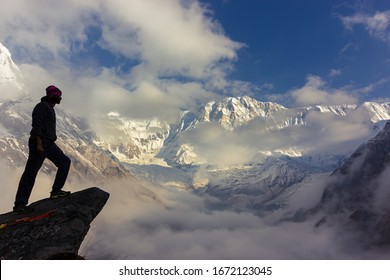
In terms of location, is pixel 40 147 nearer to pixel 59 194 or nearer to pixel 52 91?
pixel 59 194

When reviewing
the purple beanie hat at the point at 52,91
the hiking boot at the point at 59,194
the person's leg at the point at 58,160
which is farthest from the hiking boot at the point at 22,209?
the purple beanie hat at the point at 52,91

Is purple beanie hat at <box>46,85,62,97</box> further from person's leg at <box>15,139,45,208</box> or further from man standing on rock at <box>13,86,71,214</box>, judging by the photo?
person's leg at <box>15,139,45,208</box>

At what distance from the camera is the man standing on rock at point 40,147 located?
14820 millimetres

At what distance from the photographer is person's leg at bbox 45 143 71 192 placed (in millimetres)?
15363

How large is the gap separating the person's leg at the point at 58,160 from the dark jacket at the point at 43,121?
0.37 m

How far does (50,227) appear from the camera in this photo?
12.9 meters

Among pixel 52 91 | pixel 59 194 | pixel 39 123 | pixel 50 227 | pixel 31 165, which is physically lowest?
pixel 50 227

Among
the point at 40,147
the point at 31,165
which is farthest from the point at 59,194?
the point at 40,147

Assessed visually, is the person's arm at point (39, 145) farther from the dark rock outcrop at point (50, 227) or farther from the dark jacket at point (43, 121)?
the dark rock outcrop at point (50, 227)

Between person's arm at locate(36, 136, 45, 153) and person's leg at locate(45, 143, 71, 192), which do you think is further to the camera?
person's leg at locate(45, 143, 71, 192)

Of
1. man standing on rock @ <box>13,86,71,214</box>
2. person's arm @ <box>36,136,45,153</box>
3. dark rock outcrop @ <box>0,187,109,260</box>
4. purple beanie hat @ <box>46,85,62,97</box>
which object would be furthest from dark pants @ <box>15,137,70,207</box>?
purple beanie hat @ <box>46,85,62,97</box>

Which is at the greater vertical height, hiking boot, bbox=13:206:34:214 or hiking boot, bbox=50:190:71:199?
hiking boot, bbox=50:190:71:199

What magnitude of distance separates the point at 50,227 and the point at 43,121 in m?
3.99
